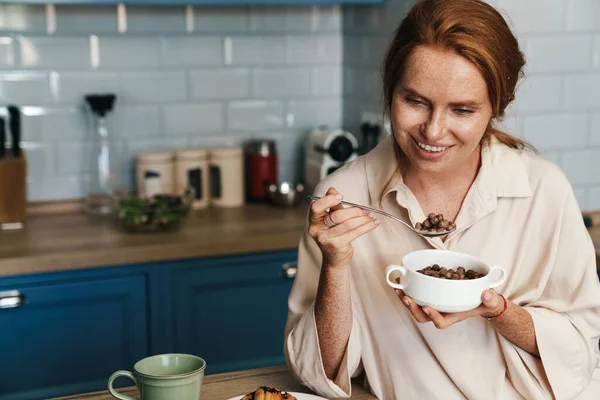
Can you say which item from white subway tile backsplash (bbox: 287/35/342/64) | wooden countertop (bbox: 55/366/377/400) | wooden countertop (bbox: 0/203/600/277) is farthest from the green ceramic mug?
white subway tile backsplash (bbox: 287/35/342/64)

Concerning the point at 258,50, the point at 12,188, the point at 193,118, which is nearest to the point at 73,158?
the point at 12,188

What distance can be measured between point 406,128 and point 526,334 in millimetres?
462

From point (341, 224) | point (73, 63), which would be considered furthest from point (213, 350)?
point (341, 224)

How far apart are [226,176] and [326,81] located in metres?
0.62

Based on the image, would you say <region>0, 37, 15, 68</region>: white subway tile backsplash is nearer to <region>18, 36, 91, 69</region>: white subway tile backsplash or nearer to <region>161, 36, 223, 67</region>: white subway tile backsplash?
<region>18, 36, 91, 69</region>: white subway tile backsplash

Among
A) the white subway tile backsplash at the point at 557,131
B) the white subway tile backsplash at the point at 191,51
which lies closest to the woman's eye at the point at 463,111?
the white subway tile backsplash at the point at 557,131

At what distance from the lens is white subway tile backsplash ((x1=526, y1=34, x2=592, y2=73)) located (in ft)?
9.53

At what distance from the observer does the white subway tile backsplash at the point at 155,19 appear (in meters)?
3.30

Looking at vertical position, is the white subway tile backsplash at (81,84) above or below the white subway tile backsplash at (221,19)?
below

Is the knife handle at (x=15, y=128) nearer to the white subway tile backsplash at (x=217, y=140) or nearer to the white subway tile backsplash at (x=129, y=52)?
the white subway tile backsplash at (x=129, y=52)

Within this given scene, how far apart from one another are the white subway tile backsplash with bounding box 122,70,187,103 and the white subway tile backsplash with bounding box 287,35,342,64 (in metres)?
0.48

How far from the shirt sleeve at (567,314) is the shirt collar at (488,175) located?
111mm

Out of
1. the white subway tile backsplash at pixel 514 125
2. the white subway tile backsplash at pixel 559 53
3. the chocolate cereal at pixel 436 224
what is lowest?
the chocolate cereal at pixel 436 224

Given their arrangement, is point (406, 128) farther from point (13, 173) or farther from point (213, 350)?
point (13, 173)
